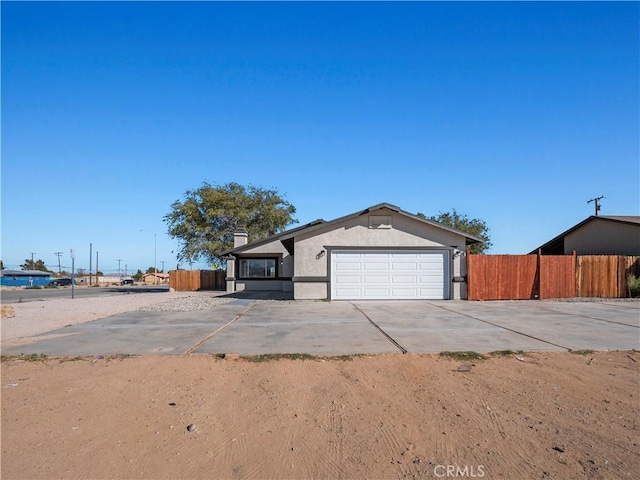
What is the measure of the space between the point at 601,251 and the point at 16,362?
27.6 metres

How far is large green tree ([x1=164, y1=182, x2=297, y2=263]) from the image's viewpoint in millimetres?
33875

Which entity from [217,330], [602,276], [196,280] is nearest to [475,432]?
[217,330]

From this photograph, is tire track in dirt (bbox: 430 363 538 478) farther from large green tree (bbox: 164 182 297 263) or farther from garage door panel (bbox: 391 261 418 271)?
large green tree (bbox: 164 182 297 263)

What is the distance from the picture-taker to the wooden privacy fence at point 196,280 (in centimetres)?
3127

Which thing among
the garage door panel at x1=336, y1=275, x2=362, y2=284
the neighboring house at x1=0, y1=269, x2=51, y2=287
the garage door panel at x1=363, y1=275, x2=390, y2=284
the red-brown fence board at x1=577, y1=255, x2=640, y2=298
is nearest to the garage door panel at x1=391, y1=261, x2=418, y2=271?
the garage door panel at x1=363, y1=275, x2=390, y2=284

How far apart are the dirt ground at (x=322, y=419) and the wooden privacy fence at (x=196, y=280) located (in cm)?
2535

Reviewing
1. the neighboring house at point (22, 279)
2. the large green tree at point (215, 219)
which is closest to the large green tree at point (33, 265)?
the neighboring house at point (22, 279)

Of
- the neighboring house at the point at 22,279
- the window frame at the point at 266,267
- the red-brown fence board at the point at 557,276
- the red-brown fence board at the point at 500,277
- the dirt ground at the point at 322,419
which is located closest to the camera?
the dirt ground at the point at 322,419

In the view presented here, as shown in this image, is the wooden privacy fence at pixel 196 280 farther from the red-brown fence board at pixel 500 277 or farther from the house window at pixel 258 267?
the red-brown fence board at pixel 500 277

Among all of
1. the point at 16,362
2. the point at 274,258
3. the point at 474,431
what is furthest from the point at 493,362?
the point at 274,258

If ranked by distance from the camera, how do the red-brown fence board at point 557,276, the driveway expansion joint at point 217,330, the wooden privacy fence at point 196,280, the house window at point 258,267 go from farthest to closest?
the wooden privacy fence at point 196,280, the house window at point 258,267, the red-brown fence board at point 557,276, the driveway expansion joint at point 217,330

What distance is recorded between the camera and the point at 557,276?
17.8 m

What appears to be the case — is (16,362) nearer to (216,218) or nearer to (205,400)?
(205,400)

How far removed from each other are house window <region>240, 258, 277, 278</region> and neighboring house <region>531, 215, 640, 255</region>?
17.9 m
